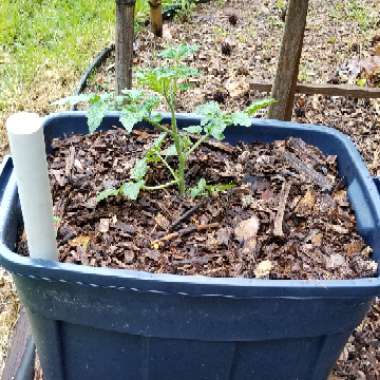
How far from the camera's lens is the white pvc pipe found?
87cm

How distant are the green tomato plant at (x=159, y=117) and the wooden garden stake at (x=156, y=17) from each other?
4.80ft

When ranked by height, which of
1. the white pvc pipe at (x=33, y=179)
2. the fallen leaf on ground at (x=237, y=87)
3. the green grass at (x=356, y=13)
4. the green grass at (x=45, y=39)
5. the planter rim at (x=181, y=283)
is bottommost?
the fallen leaf on ground at (x=237, y=87)

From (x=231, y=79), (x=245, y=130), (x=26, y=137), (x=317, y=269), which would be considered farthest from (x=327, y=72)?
(x=26, y=137)

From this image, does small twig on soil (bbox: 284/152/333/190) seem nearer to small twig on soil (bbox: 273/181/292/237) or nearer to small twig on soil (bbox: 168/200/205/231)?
small twig on soil (bbox: 273/181/292/237)

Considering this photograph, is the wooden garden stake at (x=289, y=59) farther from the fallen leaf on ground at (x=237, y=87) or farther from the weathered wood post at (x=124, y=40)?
the fallen leaf on ground at (x=237, y=87)

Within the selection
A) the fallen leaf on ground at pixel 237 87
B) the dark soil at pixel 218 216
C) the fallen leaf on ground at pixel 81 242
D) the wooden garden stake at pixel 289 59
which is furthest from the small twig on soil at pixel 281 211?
the fallen leaf on ground at pixel 237 87

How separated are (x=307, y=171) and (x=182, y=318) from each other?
532mm

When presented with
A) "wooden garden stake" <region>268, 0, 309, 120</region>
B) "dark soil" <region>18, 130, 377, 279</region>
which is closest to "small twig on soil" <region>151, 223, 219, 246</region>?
"dark soil" <region>18, 130, 377, 279</region>

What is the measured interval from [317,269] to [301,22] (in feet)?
2.67

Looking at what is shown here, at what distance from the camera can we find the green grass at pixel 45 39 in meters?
2.53

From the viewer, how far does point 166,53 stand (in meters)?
1.23

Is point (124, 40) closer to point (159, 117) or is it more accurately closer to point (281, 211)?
point (159, 117)

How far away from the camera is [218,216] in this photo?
4.23 ft

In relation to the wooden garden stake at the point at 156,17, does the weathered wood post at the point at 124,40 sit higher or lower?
higher
